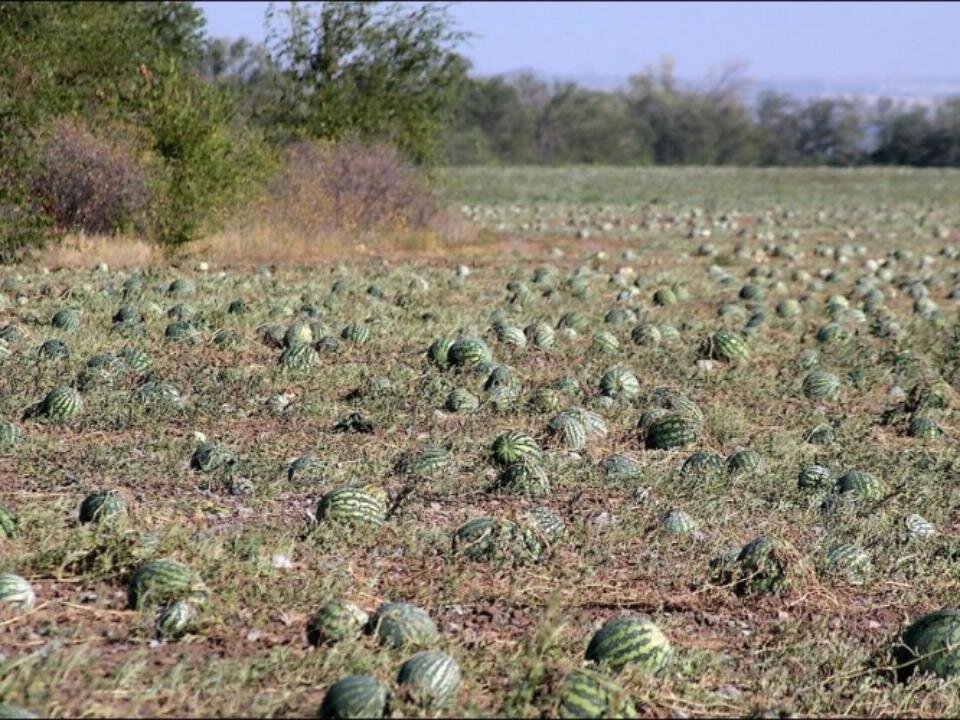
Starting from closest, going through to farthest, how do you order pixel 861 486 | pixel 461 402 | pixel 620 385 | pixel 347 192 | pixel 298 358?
pixel 861 486 < pixel 461 402 < pixel 620 385 < pixel 298 358 < pixel 347 192

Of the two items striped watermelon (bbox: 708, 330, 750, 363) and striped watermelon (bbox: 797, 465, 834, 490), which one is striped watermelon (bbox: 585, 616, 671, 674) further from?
striped watermelon (bbox: 708, 330, 750, 363)

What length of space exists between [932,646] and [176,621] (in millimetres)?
→ 2864

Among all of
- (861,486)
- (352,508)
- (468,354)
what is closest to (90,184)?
(468,354)

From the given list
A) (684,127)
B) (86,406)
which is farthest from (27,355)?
(684,127)

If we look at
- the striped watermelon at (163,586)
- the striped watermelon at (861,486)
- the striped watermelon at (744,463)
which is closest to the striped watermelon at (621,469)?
the striped watermelon at (744,463)

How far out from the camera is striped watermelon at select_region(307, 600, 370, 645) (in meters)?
4.93

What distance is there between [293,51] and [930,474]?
1790cm

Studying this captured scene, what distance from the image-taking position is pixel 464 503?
6.85 m

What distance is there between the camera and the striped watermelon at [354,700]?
4.16 metres

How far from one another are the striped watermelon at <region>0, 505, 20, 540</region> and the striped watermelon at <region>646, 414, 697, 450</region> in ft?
12.8

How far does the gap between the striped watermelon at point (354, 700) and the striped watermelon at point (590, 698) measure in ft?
1.95

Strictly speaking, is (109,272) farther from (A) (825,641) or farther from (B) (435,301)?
(A) (825,641)

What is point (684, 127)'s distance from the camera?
92.5 metres

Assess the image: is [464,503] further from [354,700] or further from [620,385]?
[620,385]
